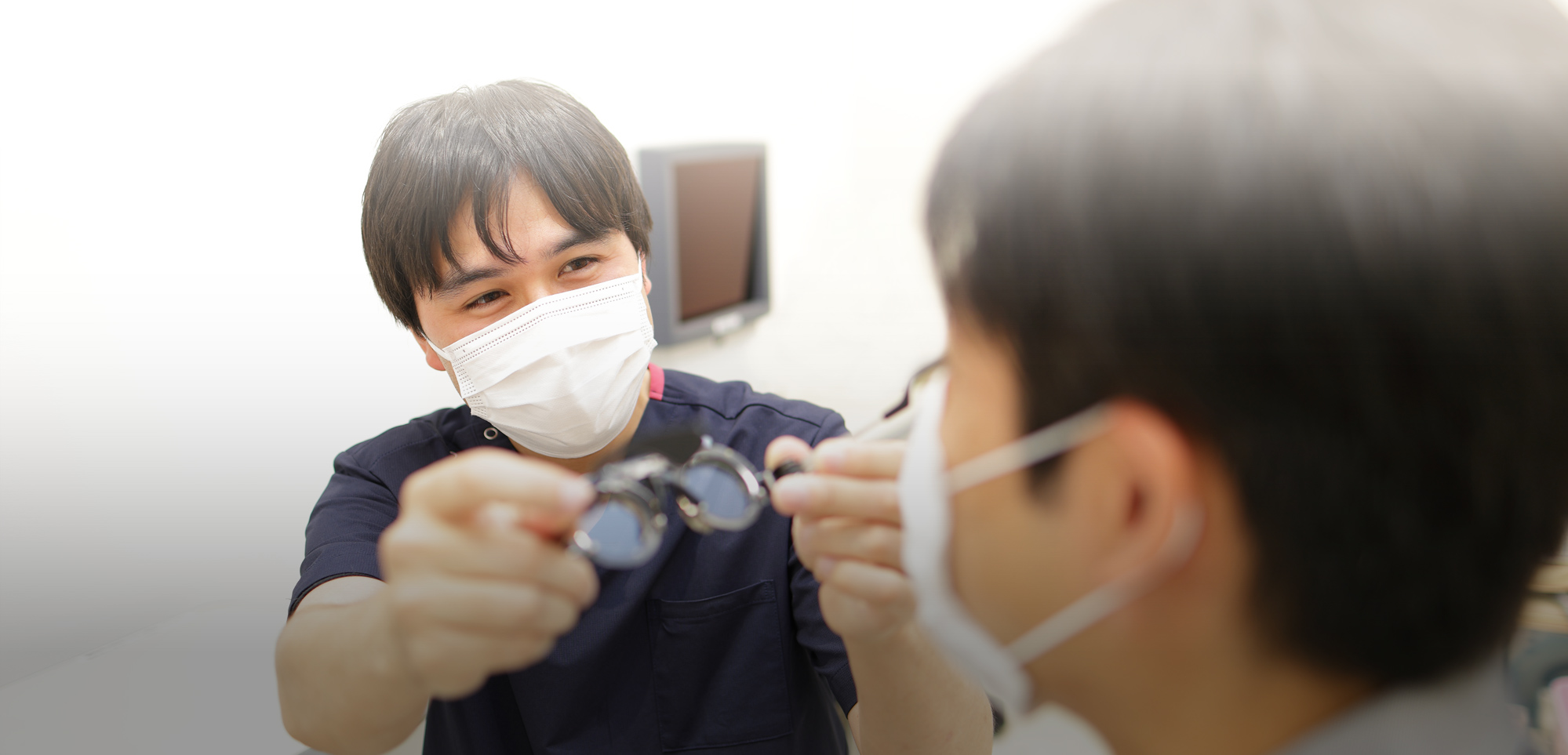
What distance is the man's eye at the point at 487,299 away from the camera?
99cm

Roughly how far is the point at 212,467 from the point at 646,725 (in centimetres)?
71

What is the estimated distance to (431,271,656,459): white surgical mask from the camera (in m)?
0.96

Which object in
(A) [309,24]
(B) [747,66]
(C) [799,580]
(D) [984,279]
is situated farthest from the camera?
(B) [747,66]

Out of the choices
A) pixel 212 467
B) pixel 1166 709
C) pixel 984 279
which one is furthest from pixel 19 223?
pixel 1166 709

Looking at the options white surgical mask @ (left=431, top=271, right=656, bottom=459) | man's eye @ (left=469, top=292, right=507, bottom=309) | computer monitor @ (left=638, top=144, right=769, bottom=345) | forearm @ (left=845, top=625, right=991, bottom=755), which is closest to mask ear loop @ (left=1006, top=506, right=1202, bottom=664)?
forearm @ (left=845, top=625, right=991, bottom=755)

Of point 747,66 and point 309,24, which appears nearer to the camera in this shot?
point 309,24

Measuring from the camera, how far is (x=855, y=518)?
0.65m

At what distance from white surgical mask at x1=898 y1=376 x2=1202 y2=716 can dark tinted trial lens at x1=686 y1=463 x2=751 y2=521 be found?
0.15 metres

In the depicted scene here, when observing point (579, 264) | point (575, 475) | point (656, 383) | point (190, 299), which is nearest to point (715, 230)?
point (656, 383)

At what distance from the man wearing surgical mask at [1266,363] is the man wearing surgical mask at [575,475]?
281mm

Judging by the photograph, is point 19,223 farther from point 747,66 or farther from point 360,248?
point 747,66

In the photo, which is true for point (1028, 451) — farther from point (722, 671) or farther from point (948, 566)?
point (722, 671)

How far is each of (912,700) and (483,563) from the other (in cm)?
50

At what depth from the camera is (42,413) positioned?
932 mm
